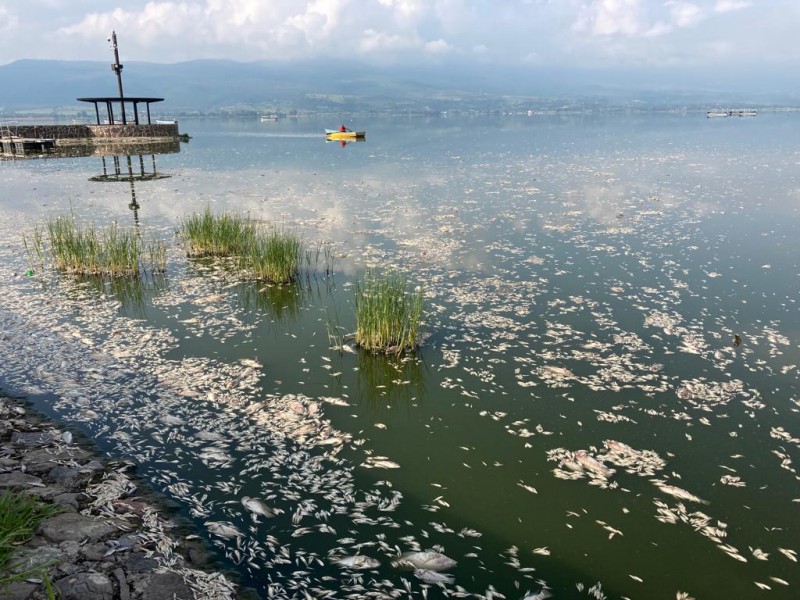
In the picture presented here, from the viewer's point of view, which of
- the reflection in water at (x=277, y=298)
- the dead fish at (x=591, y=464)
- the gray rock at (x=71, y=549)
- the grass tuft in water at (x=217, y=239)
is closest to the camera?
the gray rock at (x=71, y=549)

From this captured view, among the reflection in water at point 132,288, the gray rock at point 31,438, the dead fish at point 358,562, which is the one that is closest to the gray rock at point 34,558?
the dead fish at point 358,562

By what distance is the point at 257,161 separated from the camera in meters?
53.2

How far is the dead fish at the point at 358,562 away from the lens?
19.3 ft

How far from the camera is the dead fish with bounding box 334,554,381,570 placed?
232 inches

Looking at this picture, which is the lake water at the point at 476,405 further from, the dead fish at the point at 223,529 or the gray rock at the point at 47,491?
the gray rock at the point at 47,491

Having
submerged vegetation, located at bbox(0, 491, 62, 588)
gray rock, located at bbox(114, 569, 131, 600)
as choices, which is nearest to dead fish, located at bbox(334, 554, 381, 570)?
gray rock, located at bbox(114, 569, 131, 600)

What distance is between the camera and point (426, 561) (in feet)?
19.5

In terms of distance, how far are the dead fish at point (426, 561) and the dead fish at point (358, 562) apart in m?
0.23

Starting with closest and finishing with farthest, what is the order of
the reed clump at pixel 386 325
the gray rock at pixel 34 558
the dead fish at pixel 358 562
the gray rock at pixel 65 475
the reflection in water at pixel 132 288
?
1. the gray rock at pixel 34 558
2. the dead fish at pixel 358 562
3. the gray rock at pixel 65 475
4. the reed clump at pixel 386 325
5. the reflection in water at pixel 132 288

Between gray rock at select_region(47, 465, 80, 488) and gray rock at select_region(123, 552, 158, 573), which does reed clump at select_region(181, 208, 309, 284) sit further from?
gray rock at select_region(123, 552, 158, 573)

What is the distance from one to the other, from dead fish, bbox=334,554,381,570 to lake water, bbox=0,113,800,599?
0.25 feet

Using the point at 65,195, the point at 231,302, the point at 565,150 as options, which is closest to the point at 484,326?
the point at 231,302

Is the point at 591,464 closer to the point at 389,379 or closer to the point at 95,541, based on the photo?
the point at 389,379

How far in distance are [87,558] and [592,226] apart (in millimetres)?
20567
